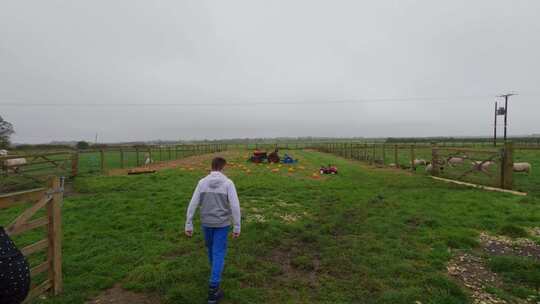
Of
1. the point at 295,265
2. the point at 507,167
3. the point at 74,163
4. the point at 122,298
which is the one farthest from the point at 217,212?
the point at 74,163

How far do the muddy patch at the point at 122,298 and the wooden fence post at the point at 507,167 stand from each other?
12580 mm

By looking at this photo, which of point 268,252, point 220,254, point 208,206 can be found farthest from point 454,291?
point 208,206

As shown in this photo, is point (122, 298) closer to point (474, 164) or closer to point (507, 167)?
point (507, 167)

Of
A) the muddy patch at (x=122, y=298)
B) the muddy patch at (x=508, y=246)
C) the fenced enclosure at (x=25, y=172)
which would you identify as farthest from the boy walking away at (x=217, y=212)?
the fenced enclosure at (x=25, y=172)

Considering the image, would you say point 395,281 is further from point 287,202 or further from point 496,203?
point 496,203

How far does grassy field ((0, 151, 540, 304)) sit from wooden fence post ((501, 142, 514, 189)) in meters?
1.35

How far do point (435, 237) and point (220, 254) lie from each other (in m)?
4.60

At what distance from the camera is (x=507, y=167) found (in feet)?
33.3

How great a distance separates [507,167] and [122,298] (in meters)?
13.1

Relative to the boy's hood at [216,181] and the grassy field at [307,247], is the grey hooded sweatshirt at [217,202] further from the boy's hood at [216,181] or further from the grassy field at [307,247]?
the grassy field at [307,247]

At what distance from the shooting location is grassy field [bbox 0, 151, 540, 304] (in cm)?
373

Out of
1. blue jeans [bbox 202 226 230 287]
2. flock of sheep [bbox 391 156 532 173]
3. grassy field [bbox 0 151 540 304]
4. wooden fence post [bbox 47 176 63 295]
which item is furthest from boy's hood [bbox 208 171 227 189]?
flock of sheep [bbox 391 156 532 173]

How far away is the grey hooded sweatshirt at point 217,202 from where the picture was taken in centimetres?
353

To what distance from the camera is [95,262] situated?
15.1 feet
